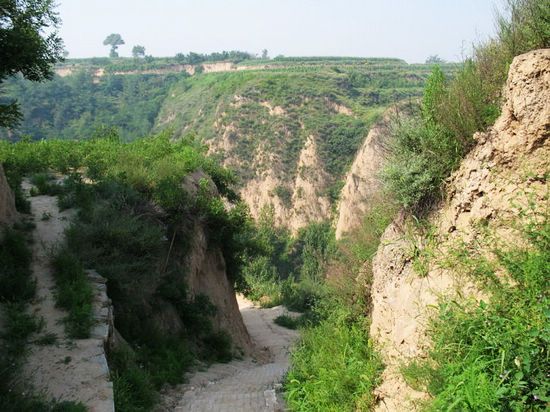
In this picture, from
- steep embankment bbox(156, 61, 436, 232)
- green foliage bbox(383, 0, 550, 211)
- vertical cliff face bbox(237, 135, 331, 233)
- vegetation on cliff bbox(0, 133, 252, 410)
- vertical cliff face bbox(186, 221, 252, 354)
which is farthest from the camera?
steep embankment bbox(156, 61, 436, 232)

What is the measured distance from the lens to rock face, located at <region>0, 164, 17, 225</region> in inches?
408

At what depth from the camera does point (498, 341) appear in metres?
4.43

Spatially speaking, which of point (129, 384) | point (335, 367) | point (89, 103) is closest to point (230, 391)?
point (129, 384)

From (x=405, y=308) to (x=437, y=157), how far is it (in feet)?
6.67

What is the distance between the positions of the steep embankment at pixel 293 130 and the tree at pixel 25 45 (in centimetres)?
5890

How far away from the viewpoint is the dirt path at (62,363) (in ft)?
22.1

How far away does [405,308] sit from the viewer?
21.0 ft

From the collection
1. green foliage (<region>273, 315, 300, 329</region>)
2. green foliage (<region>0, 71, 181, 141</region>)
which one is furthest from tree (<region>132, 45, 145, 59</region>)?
green foliage (<region>273, 315, 300, 329</region>)

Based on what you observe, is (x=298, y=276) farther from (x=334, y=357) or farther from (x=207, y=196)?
(x=334, y=357)

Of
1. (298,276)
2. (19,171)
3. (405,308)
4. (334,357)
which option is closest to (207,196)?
(19,171)

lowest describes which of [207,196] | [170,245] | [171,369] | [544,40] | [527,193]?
[171,369]

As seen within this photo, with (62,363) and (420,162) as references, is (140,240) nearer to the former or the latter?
(62,363)

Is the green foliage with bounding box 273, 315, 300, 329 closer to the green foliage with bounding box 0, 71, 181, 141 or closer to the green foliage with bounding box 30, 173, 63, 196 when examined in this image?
the green foliage with bounding box 30, 173, 63, 196

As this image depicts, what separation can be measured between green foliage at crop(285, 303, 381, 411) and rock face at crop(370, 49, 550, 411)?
0.98 feet
